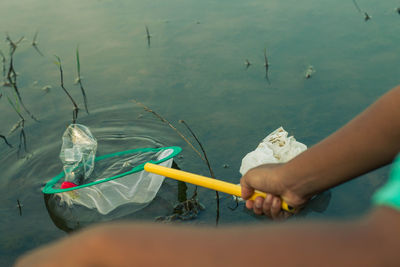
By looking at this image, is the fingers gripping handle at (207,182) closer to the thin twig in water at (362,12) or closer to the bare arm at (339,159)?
the bare arm at (339,159)

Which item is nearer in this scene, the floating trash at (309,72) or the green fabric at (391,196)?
the green fabric at (391,196)

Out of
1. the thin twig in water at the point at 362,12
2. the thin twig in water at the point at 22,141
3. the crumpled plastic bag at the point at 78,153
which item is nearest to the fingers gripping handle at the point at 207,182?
the crumpled plastic bag at the point at 78,153

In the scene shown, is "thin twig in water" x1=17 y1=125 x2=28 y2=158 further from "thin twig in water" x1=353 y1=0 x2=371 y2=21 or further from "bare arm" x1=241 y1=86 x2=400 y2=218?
"thin twig in water" x1=353 y1=0 x2=371 y2=21

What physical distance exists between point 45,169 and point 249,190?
149cm

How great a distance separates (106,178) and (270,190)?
41.9 inches

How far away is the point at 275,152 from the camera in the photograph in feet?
8.32

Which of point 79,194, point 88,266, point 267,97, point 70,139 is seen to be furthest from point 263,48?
point 88,266

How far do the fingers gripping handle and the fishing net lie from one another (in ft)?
0.33

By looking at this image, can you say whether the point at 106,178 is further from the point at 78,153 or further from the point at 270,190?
the point at 270,190

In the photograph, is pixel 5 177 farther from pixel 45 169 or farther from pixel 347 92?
pixel 347 92

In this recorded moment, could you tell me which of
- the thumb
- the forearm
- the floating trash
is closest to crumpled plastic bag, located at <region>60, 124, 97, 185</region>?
the thumb

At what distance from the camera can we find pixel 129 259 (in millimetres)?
801

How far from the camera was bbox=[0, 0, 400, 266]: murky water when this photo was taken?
2.72 meters

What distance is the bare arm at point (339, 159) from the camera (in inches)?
54.7
